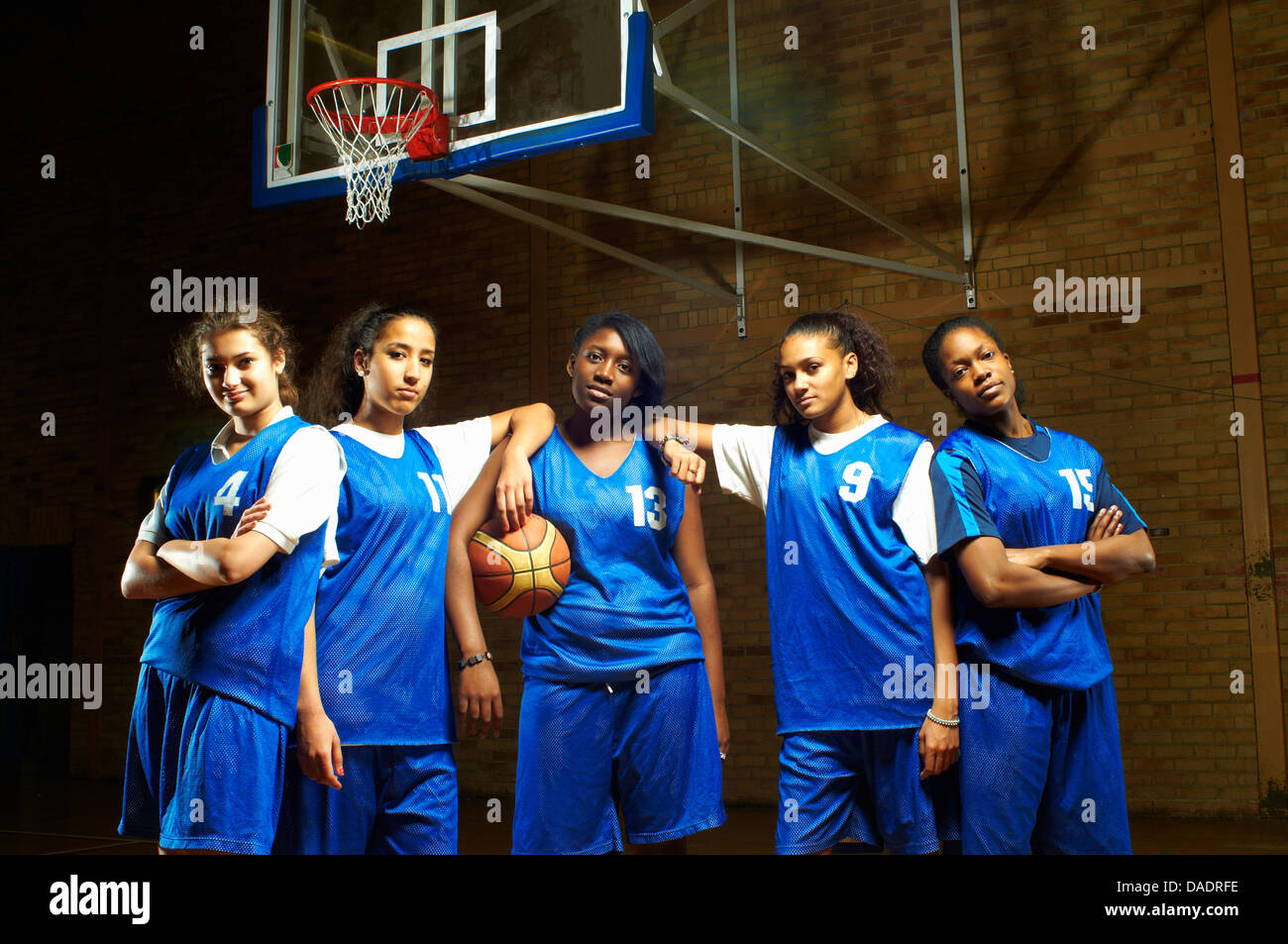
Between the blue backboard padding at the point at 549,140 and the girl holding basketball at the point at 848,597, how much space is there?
56.6 inches

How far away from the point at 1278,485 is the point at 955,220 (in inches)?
90.0

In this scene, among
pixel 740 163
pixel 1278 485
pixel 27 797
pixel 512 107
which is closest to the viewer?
pixel 512 107

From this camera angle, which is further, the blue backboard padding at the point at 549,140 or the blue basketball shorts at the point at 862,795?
the blue backboard padding at the point at 549,140

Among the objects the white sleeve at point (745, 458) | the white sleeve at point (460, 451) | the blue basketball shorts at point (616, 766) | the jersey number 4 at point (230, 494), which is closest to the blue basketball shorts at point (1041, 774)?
the blue basketball shorts at point (616, 766)

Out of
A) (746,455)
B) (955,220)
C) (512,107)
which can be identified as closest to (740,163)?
(955,220)

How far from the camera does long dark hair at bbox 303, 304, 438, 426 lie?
393 centimetres

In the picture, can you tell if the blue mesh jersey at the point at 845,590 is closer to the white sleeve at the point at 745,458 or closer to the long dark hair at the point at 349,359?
the white sleeve at the point at 745,458

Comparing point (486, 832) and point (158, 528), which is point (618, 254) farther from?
point (158, 528)

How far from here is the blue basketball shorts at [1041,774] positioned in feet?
10.9

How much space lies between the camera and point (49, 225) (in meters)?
9.38

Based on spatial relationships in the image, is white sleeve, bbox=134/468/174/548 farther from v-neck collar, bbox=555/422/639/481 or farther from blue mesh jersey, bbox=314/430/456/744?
v-neck collar, bbox=555/422/639/481

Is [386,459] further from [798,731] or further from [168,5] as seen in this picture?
[168,5]

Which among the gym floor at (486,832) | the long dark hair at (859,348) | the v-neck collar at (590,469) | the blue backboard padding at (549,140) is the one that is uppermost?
the blue backboard padding at (549,140)

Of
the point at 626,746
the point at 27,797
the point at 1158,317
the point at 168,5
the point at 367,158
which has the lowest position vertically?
the point at 27,797
